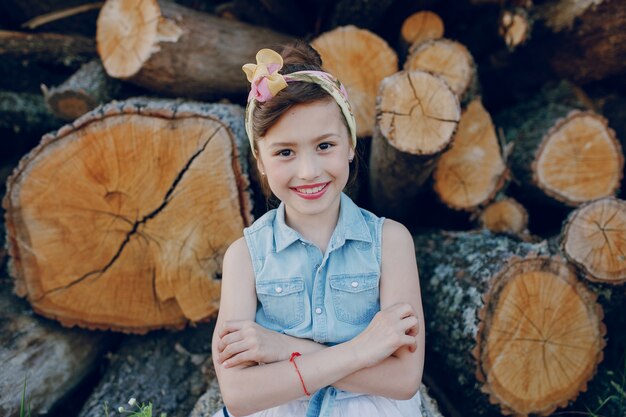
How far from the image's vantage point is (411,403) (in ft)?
6.22

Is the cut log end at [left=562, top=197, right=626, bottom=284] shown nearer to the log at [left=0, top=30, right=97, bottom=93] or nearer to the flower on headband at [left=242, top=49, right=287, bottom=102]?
the flower on headband at [left=242, top=49, right=287, bottom=102]

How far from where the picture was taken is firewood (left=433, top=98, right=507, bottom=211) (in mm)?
A: 2664

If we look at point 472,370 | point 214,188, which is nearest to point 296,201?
point 214,188

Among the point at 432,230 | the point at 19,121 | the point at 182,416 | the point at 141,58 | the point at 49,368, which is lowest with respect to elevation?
the point at 182,416

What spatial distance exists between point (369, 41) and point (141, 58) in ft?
3.85

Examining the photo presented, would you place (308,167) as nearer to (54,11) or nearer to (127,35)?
(127,35)

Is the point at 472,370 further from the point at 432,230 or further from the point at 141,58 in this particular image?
the point at 141,58

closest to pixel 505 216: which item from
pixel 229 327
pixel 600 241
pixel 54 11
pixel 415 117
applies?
pixel 600 241

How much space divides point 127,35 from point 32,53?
90cm

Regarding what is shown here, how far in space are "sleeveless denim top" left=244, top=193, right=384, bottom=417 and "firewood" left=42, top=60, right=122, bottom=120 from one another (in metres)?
1.50

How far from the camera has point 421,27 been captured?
2.91m

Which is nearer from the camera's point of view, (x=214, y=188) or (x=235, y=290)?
(x=235, y=290)

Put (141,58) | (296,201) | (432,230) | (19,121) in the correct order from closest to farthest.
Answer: (296,201) < (141,58) < (432,230) < (19,121)

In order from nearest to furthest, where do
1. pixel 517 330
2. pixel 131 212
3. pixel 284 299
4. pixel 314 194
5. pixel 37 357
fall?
pixel 314 194, pixel 284 299, pixel 517 330, pixel 131 212, pixel 37 357
